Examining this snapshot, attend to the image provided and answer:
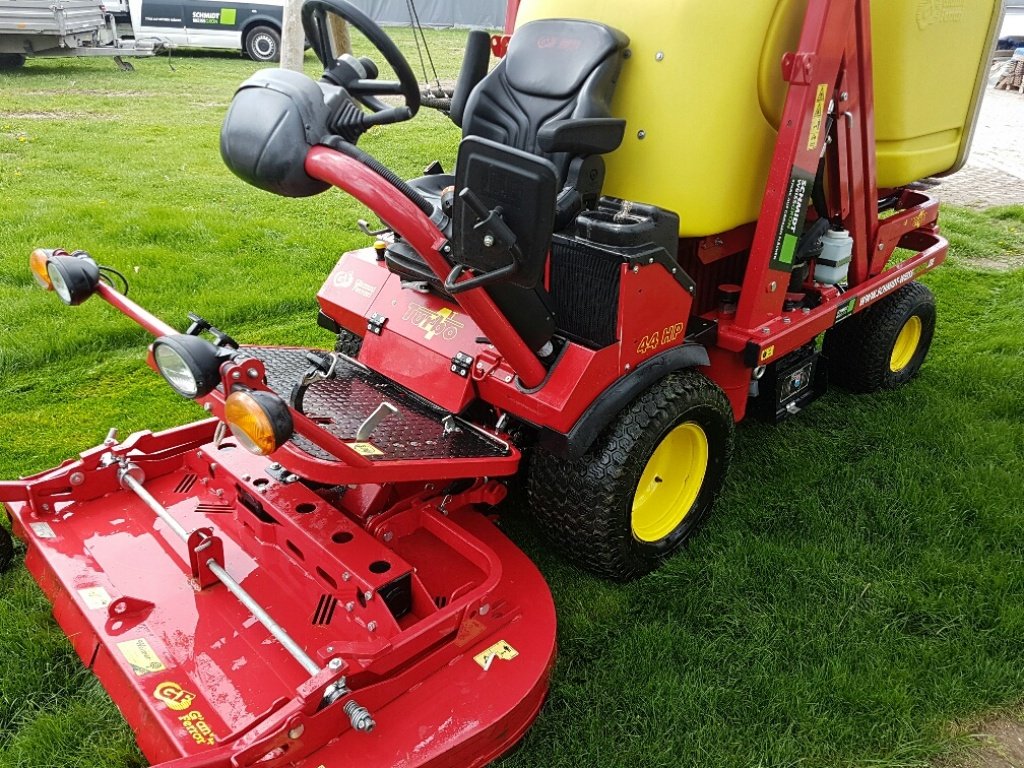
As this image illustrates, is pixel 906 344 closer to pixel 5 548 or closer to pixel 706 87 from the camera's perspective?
pixel 706 87

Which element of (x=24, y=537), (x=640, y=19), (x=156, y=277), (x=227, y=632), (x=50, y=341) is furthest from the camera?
(x=156, y=277)

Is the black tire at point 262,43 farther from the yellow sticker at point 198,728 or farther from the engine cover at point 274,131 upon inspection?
→ the yellow sticker at point 198,728

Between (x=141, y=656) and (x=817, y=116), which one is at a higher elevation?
(x=817, y=116)

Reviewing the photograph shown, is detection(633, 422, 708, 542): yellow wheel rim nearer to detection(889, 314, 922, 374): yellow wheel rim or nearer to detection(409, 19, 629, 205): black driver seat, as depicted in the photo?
detection(409, 19, 629, 205): black driver seat

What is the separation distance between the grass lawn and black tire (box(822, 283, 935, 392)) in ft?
0.33

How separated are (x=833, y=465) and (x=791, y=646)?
1.14m

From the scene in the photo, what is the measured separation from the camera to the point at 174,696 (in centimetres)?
207

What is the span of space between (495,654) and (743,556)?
110 cm

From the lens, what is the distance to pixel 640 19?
9.05 feet

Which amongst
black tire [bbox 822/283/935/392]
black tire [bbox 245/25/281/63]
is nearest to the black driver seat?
black tire [bbox 822/283/935/392]

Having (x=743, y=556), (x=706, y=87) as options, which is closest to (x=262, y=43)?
(x=706, y=87)

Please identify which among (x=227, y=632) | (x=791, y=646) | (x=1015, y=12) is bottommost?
(x=791, y=646)

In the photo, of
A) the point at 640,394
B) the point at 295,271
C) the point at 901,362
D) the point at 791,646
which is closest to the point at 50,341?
the point at 295,271

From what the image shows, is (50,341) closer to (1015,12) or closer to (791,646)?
(791,646)
